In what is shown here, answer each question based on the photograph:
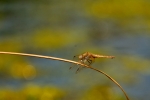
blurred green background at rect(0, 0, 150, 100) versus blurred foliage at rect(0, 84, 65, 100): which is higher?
blurred green background at rect(0, 0, 150, 100)

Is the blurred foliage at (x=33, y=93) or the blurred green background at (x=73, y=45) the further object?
the blurred green background at (x=73, y=45)

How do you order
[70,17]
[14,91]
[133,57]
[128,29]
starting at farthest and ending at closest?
1. [70,17]
2. [128,29]
3. [133,57]
4. [14,91]

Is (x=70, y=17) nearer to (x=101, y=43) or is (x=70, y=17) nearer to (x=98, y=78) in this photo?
(x=101, y=43)

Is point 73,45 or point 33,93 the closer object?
point 33,93

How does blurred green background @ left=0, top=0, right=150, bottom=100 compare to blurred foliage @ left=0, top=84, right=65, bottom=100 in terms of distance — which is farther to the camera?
blurred green background @ left=0, top=0, right=150, bottom=100

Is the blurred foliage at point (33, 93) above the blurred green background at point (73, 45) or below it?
below

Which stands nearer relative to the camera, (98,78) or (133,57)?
(98,78)

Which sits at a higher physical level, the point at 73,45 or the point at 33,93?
the point at 73,45

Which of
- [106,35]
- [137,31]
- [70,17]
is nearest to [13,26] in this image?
[70,17]
